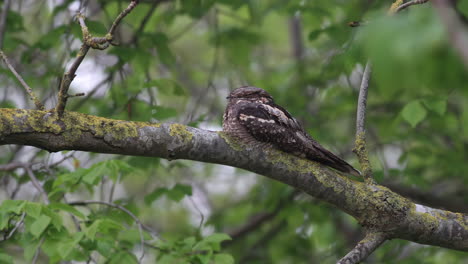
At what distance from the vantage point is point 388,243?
4387 mm

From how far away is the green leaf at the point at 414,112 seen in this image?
3692mm

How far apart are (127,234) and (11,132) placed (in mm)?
1452

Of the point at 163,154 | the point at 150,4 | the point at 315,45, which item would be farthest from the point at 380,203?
the point at 315,45

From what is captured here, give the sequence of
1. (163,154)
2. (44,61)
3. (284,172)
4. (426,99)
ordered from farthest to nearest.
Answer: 1. (44,61)
2. (426,99)
3. (284,172)
4. (163,154)

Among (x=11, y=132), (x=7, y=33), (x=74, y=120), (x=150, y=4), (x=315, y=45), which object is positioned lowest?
(x=11, y=132)

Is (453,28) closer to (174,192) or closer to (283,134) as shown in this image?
(283,134)

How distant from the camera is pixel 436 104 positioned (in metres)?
3.73

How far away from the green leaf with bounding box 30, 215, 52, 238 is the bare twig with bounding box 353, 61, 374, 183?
183 cm

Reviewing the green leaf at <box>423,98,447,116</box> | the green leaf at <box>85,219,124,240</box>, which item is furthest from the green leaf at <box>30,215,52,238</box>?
the green leaf at <box>423,98,447,116</box>

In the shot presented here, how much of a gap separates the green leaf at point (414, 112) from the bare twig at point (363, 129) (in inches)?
34.4

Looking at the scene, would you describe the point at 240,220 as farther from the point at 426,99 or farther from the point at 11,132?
the point at 11,132

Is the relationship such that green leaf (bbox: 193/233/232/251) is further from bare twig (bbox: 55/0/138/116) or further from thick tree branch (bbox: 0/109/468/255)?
bare twig (bbox: 55/0/138/116)

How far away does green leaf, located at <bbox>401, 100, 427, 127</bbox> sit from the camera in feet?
12.1

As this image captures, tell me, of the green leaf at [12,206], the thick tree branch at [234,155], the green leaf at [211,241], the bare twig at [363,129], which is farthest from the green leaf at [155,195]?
the bare twig at [363,129]
